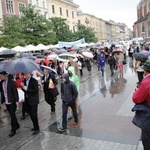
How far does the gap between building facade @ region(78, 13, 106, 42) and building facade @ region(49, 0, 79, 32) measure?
19275mm

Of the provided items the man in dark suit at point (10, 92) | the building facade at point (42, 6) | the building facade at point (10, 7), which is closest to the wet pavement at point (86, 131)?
the man in dark suit at point (10, 92)

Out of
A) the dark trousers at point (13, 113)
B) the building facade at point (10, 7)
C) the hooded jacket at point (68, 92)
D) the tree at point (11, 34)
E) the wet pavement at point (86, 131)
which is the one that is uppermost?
the building facade at point (10, 7)

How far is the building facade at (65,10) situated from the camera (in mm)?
51156

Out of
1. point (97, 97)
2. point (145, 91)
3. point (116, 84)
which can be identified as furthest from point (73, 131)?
point (116, 84)

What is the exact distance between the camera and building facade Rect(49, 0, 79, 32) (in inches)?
2014

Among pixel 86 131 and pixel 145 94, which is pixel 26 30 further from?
pixel 145 94

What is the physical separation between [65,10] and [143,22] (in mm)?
35311

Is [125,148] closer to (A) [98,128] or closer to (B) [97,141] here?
(B) [97,141]

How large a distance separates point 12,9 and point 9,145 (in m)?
34.9

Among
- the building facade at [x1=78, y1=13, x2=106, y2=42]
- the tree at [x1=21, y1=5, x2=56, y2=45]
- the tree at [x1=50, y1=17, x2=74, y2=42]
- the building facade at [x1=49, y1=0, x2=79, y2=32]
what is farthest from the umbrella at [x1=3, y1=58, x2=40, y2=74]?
the building facade at [x1=78, y1=13, x2=106, y2=42]

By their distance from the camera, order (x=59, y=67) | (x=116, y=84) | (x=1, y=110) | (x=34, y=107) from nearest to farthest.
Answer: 1. (x=34, y=107)
2. (x=1, y=110)
3. (x=116, y=84)
4. (x=59, y=67)

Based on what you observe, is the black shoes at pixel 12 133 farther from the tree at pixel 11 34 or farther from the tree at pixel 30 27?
the tree at pixel 30 27

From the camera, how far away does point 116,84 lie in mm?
13297

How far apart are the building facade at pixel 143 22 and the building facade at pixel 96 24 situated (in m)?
14.5
